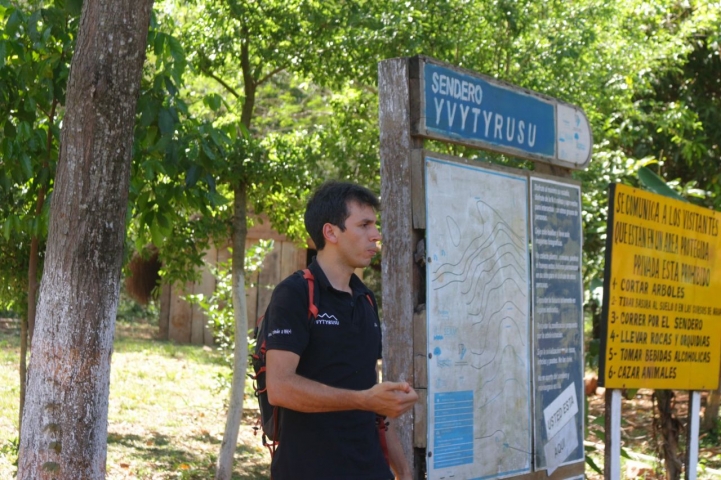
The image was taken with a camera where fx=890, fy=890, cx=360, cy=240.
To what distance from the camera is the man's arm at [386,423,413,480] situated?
3424mm

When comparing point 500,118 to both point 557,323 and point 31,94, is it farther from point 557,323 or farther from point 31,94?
point 31,94

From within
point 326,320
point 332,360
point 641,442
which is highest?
point 326,320

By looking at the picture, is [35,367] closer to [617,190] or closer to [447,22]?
[617,190]

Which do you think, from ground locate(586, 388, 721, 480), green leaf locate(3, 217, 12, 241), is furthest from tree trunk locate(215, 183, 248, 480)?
ground locate(586, 388, 721, 480)

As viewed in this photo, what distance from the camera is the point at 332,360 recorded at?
306 centimetres

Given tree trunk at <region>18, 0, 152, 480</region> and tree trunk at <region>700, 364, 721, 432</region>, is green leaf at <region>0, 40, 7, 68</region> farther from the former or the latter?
tree trunk at <region>700, 364, 721, 432</region>

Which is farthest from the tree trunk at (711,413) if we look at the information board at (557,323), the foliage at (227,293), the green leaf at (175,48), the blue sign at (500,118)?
the green leaf at (175,48)

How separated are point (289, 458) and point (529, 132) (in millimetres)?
2355

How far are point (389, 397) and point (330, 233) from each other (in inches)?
26.7

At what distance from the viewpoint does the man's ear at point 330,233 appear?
322 centimetres

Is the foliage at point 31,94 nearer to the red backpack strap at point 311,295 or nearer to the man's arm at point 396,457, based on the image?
the red backpack strap at point 311,295

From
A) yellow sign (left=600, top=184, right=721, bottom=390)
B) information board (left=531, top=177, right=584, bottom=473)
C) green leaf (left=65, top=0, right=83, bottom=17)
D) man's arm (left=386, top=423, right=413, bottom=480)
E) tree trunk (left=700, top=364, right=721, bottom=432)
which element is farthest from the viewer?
tree trunk (left=700, top=364, right=721, bottom=432)

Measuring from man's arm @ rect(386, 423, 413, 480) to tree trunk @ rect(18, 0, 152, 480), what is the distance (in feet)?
4.44

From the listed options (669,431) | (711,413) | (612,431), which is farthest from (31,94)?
(711,413)
